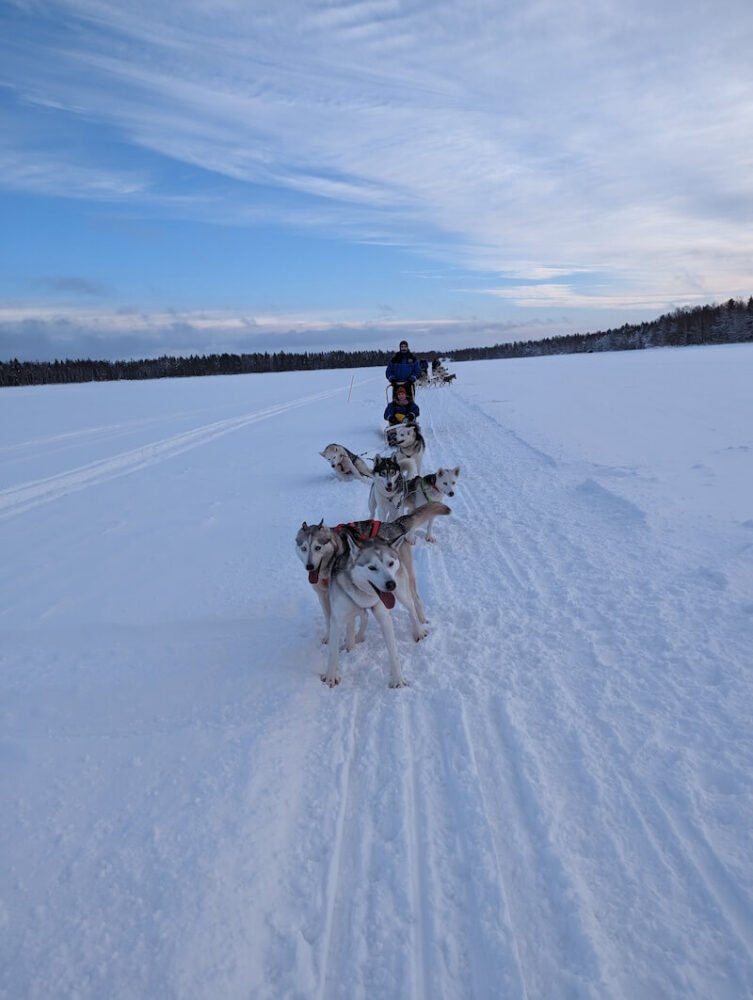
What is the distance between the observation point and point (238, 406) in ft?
69.6

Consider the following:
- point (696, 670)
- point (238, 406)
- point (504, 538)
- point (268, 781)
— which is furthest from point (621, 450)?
point (238, 406)

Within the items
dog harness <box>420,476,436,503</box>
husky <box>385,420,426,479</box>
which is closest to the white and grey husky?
dog harness <box>420,476,436,503</box>

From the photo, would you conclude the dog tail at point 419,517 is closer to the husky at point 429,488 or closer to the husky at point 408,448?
the husky at point 429,488

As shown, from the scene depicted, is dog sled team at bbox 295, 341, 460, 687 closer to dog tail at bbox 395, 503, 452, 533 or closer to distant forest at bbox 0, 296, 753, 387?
dog tail at bbox 395, 503, 452, 533

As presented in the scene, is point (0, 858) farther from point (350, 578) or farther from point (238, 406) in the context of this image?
point (238, 406)

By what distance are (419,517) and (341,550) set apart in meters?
0.73

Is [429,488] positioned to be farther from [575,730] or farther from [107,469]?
[107,469]

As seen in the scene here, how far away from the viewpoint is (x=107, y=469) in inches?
401

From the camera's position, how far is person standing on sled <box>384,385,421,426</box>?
1050cm

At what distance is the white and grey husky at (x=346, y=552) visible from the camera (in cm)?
364

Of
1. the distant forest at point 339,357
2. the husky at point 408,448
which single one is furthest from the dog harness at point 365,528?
the distant forest at point 339,357

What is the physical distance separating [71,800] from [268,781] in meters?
0.89

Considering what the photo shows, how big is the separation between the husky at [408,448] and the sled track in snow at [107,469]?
5.10 meters

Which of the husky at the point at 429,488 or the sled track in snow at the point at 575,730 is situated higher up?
the husky at the point at 429,488
